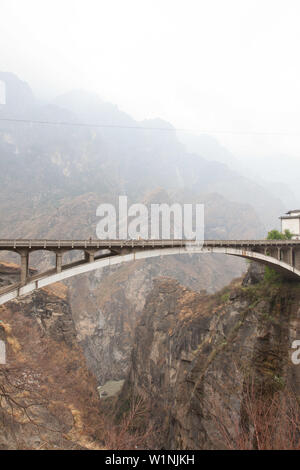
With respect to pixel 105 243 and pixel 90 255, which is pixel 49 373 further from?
pixel 105 243

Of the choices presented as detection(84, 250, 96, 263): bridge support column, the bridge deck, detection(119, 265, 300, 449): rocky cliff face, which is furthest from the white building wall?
detection(84, 250, 96, 263): bridge support column

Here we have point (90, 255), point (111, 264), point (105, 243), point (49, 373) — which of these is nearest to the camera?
point (90, 255)

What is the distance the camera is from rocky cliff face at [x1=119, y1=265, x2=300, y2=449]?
18.2 m

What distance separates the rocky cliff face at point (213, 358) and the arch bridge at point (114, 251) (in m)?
3.87

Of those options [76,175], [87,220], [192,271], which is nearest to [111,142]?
[76,175]

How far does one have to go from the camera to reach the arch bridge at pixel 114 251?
46.2 ft

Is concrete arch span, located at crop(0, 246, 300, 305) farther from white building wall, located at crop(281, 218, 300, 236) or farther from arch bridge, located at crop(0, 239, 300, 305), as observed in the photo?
white building wall, located at crop(281, 218, 300, 236)

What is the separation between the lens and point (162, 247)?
64.1 feet

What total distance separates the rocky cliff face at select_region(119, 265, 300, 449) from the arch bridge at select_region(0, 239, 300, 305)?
387 cm

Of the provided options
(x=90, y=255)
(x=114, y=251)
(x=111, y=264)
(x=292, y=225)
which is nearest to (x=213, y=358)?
(x=111, y=264)

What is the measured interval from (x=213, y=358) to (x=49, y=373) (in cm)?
1581

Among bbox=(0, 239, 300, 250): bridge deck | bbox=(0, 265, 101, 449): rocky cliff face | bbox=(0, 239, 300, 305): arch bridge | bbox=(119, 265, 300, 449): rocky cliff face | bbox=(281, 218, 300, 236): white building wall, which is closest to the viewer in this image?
bbox=(0, 265, 101, 449): rocky cliff face

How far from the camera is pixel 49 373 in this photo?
60.9 ft

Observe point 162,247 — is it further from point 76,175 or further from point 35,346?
point 76,175
